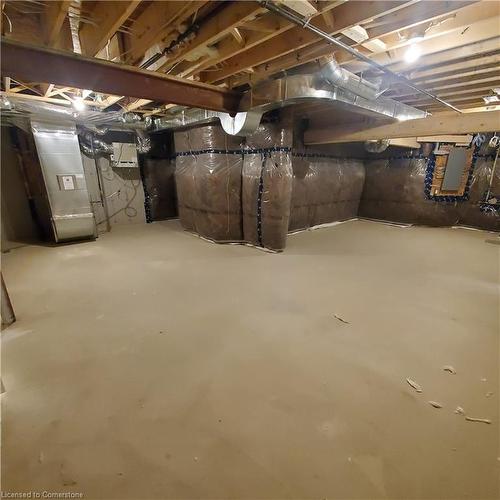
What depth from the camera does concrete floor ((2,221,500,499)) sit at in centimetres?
104

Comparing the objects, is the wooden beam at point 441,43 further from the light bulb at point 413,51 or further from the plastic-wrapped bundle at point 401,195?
the plastic-wrapped bundle at point 401,195

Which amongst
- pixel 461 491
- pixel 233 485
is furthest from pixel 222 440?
pixel 461 491

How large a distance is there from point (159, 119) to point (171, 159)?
1.53 metres

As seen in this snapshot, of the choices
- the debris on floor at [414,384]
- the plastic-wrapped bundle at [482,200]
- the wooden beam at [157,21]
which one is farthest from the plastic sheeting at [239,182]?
the plastic-wrapped bundle at [482,200]

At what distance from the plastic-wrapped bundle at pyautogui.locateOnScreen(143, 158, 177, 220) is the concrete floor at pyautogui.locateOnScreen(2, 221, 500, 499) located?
3333 millimetres

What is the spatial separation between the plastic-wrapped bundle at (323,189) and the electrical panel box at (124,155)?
11.3 feet

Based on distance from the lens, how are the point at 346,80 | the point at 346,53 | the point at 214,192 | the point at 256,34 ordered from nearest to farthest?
the point at 256,34 < the point at 346,53 < the point at 346,80 < the point at 214,192

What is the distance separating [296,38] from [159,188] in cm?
490

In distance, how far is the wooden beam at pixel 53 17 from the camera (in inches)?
55.7

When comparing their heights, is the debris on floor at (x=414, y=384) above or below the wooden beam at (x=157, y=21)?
below

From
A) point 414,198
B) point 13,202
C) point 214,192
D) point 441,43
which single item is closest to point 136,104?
point 214,192

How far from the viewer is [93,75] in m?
1.97

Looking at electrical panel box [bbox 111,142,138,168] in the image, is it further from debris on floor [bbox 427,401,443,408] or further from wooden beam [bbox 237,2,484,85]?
debris on floor [bbox 427,401,443,408]

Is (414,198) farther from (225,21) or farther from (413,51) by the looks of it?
(225,21)
